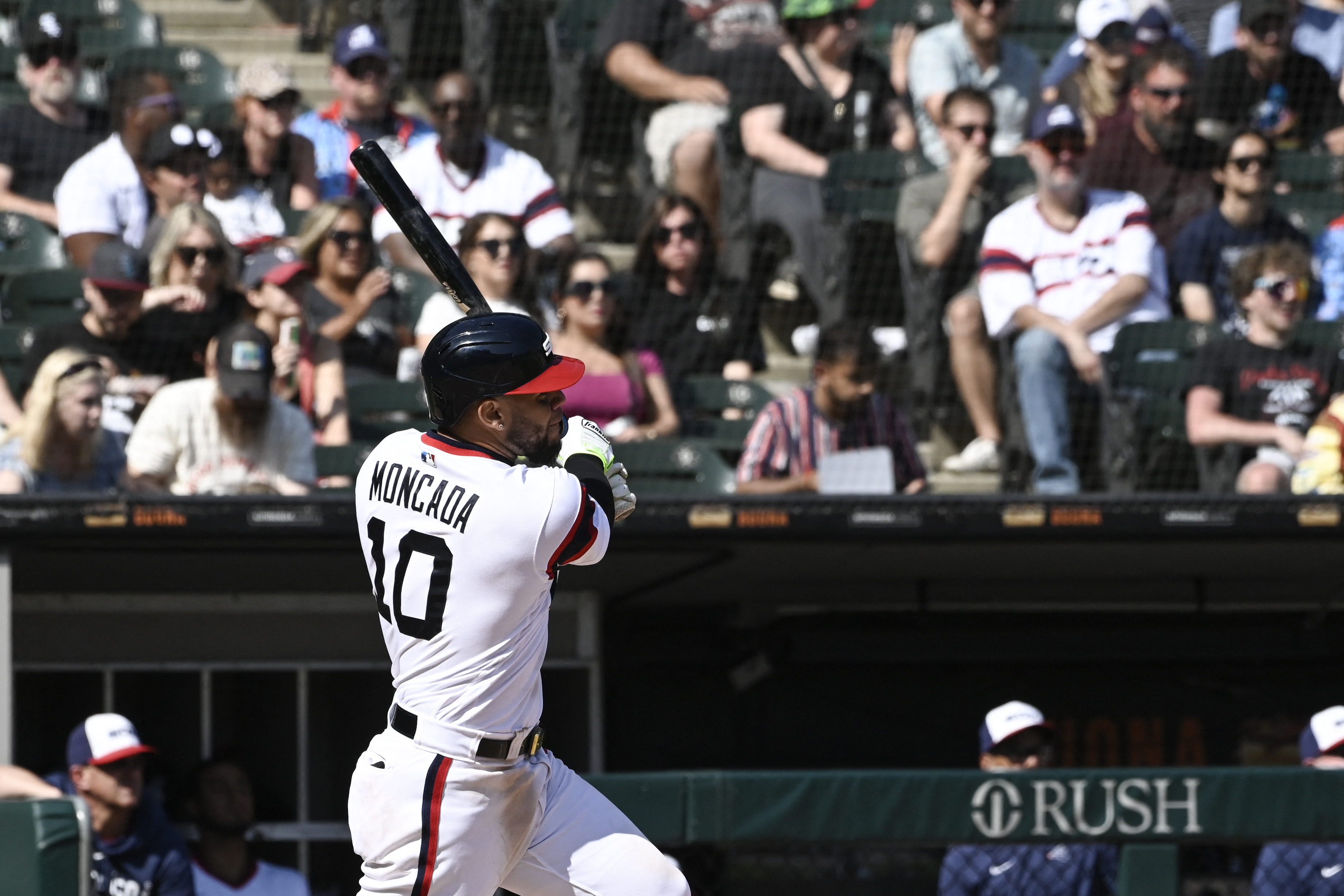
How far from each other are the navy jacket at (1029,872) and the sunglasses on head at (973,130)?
3.01 meters

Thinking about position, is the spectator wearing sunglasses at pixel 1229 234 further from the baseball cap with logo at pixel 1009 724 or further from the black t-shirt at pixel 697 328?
the baseball cap with logo at pixel 1009 724

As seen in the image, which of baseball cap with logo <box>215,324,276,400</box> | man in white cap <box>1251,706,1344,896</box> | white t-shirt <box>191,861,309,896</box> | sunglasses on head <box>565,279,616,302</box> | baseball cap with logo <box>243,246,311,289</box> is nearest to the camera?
man in white cap <box>1251,706,1344,896</box>

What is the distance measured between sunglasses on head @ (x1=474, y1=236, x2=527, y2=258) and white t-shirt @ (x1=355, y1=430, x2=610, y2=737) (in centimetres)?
296

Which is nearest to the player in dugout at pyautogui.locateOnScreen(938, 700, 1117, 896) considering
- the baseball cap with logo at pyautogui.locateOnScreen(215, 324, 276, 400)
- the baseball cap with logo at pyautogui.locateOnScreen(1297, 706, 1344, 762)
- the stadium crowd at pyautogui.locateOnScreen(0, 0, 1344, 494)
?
the baseball cap with logo at pyautogui.locateOnScreen(1297, 706, 1344, 762)

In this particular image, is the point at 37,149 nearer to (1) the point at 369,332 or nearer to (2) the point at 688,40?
(1) the point at 369,332

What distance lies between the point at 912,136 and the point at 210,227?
2.87 metres

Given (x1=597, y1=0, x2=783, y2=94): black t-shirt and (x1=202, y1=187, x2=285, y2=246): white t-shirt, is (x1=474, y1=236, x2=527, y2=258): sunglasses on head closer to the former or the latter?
(x1=202, y1=187, x2=285, y2=246): white t-shirt

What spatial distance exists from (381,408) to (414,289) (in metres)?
0.70

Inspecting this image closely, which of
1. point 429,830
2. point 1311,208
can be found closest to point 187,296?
point 429,830

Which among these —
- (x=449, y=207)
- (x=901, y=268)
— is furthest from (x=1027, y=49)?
(x=449, y=207)

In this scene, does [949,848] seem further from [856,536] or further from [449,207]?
[449,207]

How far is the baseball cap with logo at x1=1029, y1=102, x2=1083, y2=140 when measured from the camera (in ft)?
22.1

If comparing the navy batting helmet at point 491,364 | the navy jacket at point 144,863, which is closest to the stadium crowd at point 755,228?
the navy jacket at point 144,863

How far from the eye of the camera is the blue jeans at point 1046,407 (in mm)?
Result: 6180
